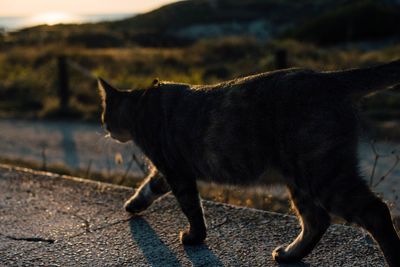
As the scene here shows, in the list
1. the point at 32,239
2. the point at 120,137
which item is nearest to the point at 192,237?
the point at 32,239

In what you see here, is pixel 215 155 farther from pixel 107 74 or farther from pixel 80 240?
pixel 107 74

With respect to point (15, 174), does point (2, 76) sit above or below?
below

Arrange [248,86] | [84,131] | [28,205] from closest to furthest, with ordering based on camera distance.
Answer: [248,86]
[28,205]
[84,131]

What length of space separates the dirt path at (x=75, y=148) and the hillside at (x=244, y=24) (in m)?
11.0

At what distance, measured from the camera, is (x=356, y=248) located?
14.8 feet

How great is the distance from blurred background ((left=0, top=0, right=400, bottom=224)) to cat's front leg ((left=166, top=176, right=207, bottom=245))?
23cm

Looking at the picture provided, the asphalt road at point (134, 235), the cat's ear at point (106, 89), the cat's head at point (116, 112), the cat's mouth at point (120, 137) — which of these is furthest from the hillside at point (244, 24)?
the asphalt road at point (134, 235)

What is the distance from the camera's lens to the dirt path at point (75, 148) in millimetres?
8430

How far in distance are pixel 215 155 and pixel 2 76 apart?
630 inches

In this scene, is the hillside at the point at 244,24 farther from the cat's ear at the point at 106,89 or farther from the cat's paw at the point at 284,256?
the cat's paw at the point at 284,256

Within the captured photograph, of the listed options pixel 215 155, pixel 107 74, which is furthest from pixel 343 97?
pixel 107 74

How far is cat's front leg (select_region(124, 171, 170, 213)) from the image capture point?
17.3 feet

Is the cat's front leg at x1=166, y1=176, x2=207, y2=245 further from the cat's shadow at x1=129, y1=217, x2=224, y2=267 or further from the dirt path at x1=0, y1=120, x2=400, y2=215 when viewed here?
the dirt path at x1=0, y1=120, x2=400, y2=215

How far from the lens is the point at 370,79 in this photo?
3.72 metres
